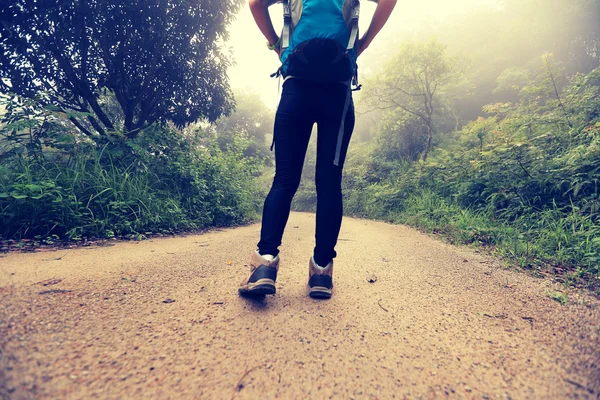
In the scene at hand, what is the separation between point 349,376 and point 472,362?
0.43 meters

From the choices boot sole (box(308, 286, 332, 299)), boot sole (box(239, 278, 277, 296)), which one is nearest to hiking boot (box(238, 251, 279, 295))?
boot sole (box(239, 278, 277, 296))

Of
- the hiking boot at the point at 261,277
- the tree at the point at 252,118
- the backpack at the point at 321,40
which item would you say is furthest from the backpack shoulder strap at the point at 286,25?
the tree at the point at 252,118

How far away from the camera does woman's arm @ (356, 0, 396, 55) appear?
54.6 inches

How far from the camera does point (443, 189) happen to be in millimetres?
5926

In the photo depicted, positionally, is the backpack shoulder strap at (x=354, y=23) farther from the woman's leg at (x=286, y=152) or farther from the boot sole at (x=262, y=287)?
the boot sole at (x=262, y=287)

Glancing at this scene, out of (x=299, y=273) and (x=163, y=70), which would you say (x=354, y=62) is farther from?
(x=163, y=70)

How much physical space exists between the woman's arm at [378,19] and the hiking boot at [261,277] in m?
1.20

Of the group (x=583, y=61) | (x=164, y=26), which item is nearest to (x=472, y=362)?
(x=164, y=26)

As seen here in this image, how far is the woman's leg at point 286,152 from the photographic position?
1320 mm

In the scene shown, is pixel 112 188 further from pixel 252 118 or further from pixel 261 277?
pixel 252 118

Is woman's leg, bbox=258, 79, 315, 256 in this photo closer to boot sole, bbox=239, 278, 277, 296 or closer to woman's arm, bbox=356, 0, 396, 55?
boot sole, bbox=239, 278, 277, 296

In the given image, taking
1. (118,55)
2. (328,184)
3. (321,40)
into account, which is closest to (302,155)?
(328,184)

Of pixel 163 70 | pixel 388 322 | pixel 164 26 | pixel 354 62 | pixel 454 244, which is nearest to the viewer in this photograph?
pixel 388 322

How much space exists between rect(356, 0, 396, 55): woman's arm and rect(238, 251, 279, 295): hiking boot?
120 centimetres
